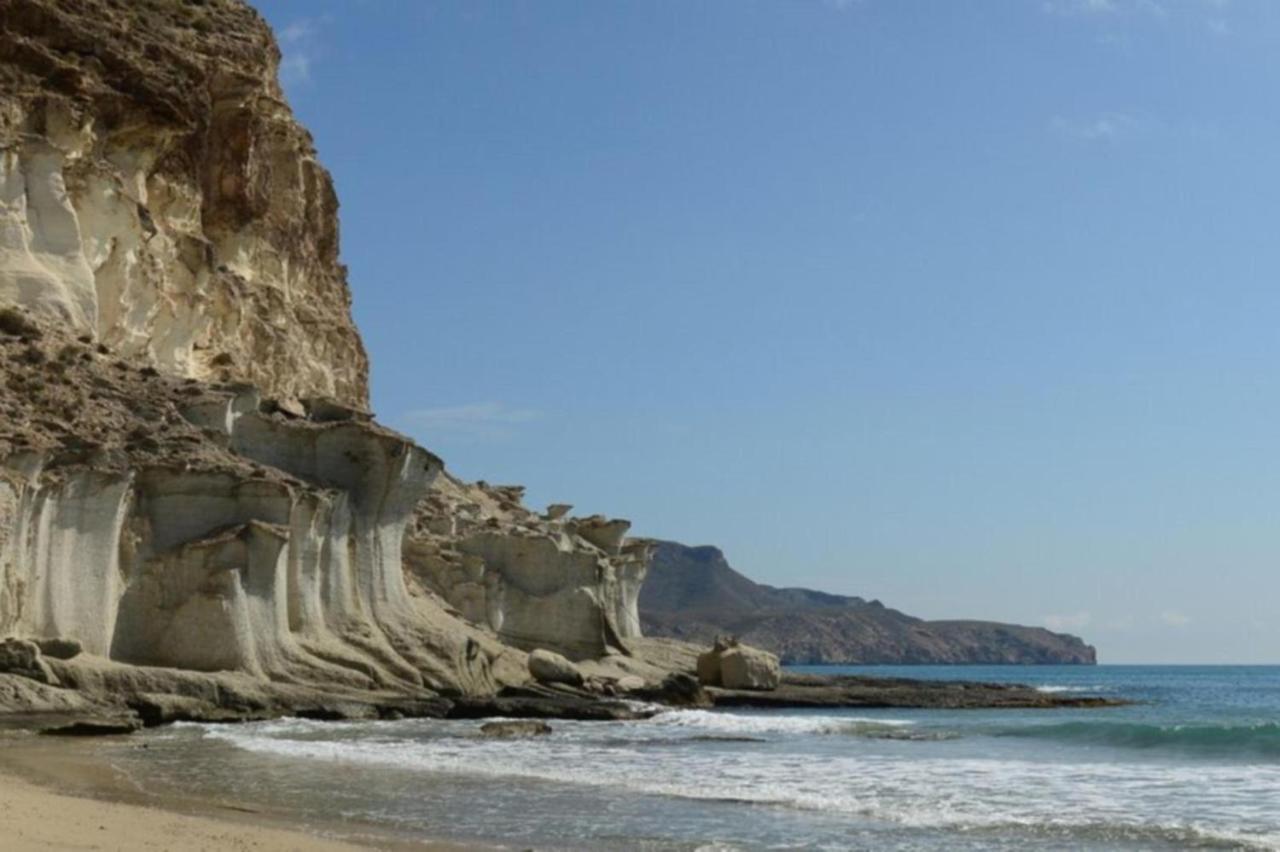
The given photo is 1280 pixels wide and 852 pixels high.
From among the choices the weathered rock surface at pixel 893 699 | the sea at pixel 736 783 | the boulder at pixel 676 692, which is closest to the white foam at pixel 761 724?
the sea at pixel 736 783

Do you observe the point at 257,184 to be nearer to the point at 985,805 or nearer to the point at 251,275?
the point at 251,275

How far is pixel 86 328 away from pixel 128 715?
13.1 metres

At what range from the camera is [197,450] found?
30094 mm

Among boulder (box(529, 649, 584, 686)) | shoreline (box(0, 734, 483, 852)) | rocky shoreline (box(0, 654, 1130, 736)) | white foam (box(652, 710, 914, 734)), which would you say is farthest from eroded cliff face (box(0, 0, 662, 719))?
shoreline (box(0, 734, 483, 852))

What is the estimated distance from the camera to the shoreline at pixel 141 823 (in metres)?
12.4

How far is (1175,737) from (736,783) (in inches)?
592

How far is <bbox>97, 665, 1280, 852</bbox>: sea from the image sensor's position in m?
15.4

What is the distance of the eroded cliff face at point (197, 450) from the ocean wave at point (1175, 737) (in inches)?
519

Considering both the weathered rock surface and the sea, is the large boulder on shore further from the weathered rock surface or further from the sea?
the sea

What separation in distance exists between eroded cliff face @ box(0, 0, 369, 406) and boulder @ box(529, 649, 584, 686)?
32.8ft

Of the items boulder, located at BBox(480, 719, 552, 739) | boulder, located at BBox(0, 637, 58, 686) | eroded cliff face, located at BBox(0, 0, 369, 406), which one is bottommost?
boulder, located at BBox(480, 719, 552, 739)

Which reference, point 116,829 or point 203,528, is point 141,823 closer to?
point 116,829

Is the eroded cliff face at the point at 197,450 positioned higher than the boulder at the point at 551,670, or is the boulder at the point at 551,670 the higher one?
the eroded cliff face at the point at 197,450

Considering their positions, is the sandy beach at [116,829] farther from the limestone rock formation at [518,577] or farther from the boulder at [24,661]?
the limestone rock formation at [518,577]
